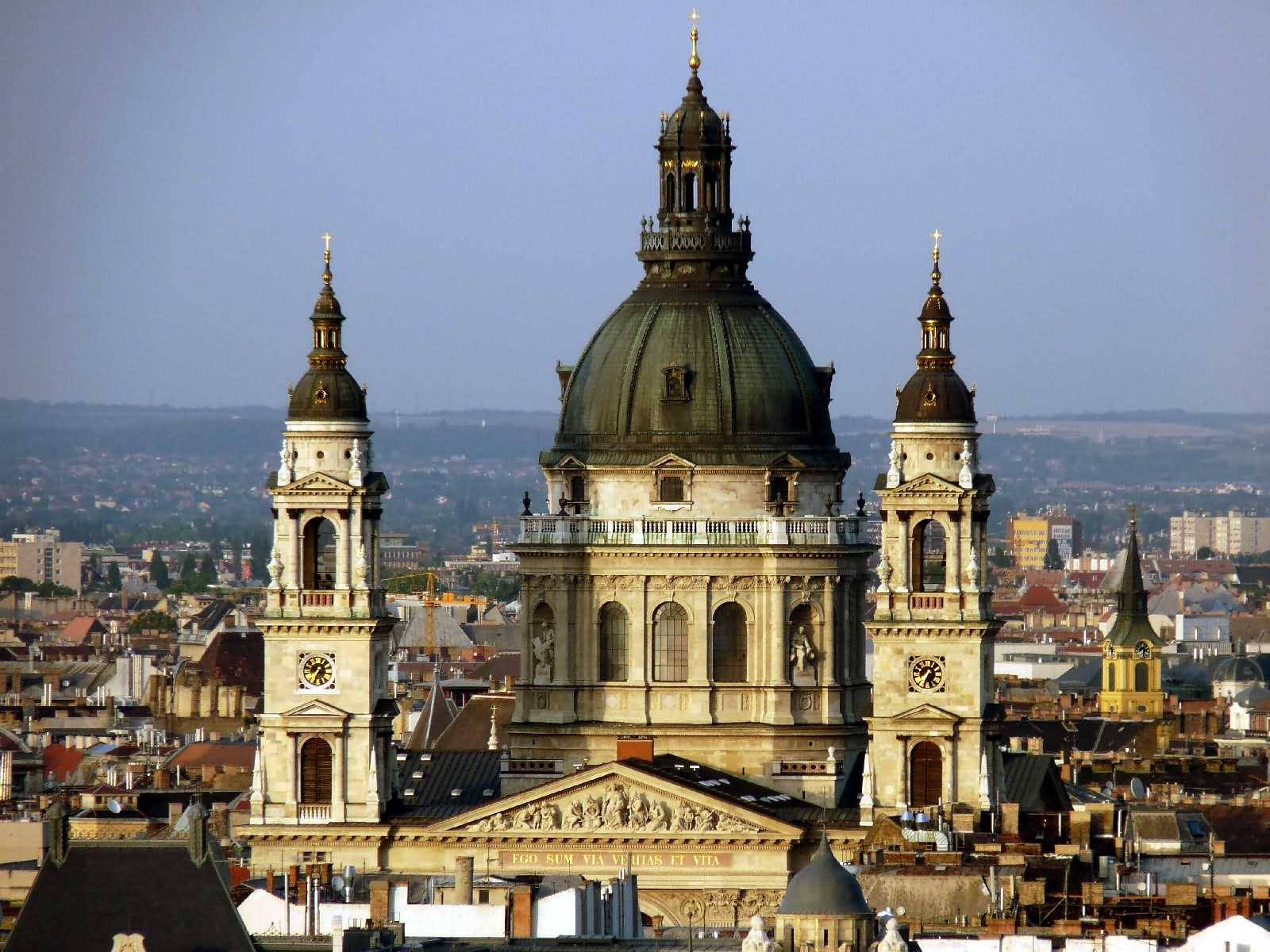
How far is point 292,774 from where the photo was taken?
425ft

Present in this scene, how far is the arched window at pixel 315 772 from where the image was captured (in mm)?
129750

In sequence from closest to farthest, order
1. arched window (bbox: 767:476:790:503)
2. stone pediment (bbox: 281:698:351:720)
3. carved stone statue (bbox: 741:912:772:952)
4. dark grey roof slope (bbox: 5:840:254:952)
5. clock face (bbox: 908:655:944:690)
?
dark grey roof slope (bbox: 5:840:254:952)
carved stone statue (bbox: 741:912:772:952)
clock face (bbox: 908:655:944:690)
stone pediment (bbox: 281:698:351:720)
arched window (bbox: 767:476:790:503)

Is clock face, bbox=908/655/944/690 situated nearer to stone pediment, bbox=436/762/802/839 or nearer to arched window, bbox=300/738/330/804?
stone pediment, bbox=436/762/802/839

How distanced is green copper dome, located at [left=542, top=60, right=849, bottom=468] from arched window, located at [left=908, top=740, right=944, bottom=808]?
8.57m

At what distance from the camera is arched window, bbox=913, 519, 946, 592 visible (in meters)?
129

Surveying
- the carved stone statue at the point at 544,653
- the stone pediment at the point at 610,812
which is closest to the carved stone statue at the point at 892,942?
the stone pediment at the point at 610,812

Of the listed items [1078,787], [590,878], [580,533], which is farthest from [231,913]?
[1078,787]

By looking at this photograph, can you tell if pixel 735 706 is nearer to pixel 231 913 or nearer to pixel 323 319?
pixel 323 319

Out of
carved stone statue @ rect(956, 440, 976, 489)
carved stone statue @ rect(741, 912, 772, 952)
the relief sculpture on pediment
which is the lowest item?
carved stone statue @ rect(741, 912, 772, 952)

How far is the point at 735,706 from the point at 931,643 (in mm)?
6673

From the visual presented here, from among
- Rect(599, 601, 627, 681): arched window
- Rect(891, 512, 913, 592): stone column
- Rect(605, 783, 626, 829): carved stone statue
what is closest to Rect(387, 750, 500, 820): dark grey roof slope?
Rect(599, 601, 627, 681): arched window

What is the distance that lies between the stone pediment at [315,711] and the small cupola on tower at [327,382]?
257 inches

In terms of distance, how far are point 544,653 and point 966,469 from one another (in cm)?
1250

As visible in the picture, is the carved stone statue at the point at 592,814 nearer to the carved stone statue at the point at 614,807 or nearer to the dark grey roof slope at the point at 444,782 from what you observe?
the carved stone statue at the point at 614,807
